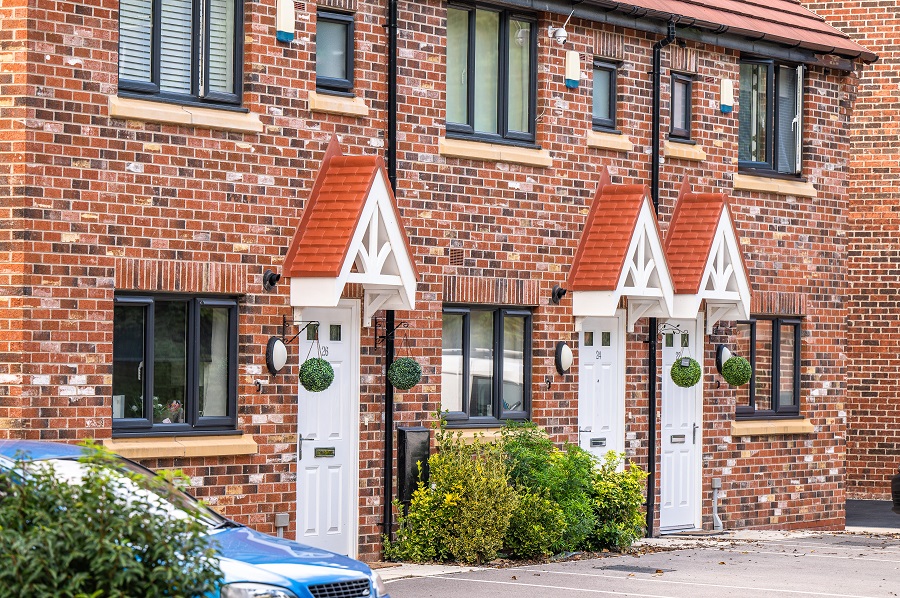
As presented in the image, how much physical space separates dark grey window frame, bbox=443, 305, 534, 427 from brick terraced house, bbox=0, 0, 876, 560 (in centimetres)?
4

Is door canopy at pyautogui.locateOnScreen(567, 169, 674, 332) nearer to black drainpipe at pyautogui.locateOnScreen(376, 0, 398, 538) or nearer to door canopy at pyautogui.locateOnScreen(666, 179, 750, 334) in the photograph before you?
door canopy at pyautogui.locateOnScreen(666, 179, 750, 334)

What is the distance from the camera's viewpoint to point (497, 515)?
1545 cm

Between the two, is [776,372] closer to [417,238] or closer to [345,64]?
[417,238]

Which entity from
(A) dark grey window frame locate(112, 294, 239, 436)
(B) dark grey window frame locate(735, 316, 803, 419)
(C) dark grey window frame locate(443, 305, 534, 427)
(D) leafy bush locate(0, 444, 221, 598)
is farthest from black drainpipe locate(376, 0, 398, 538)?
(D) leafy bush locate(0, 444, 221, 598)

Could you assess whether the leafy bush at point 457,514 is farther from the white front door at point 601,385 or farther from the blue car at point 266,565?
the blue car at point 266,565

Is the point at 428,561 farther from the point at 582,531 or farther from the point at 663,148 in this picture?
the point at 663,148

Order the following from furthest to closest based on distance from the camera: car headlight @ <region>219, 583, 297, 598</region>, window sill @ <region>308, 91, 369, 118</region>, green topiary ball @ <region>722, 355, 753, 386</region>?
green topiary ball @ <region>722, 355, 753, 386</region> < window sill @ <region>308, 91, 369, 118</region> < car headlight @ <region>219, 583, 297, 598</region>

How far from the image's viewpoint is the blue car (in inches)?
349

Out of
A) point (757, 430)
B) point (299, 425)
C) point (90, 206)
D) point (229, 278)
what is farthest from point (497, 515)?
point (757, 430)

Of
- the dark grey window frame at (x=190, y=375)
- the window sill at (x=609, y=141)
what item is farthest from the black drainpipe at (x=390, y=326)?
the window sill at (x=609, y=141)

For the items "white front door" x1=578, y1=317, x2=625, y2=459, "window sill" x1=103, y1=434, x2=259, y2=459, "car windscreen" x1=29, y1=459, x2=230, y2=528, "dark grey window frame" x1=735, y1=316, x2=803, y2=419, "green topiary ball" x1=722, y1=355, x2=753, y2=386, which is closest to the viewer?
"car windscreen" x1=29, y1=459, x2=230, y2=528

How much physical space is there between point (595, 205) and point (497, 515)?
15.4ft

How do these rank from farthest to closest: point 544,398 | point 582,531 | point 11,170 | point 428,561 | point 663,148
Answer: point 663,148 → point 544,398 → point 582,531 → point 428,561 → point 11,170

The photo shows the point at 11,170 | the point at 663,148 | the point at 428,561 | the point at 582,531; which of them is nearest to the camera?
the point at 11,170
